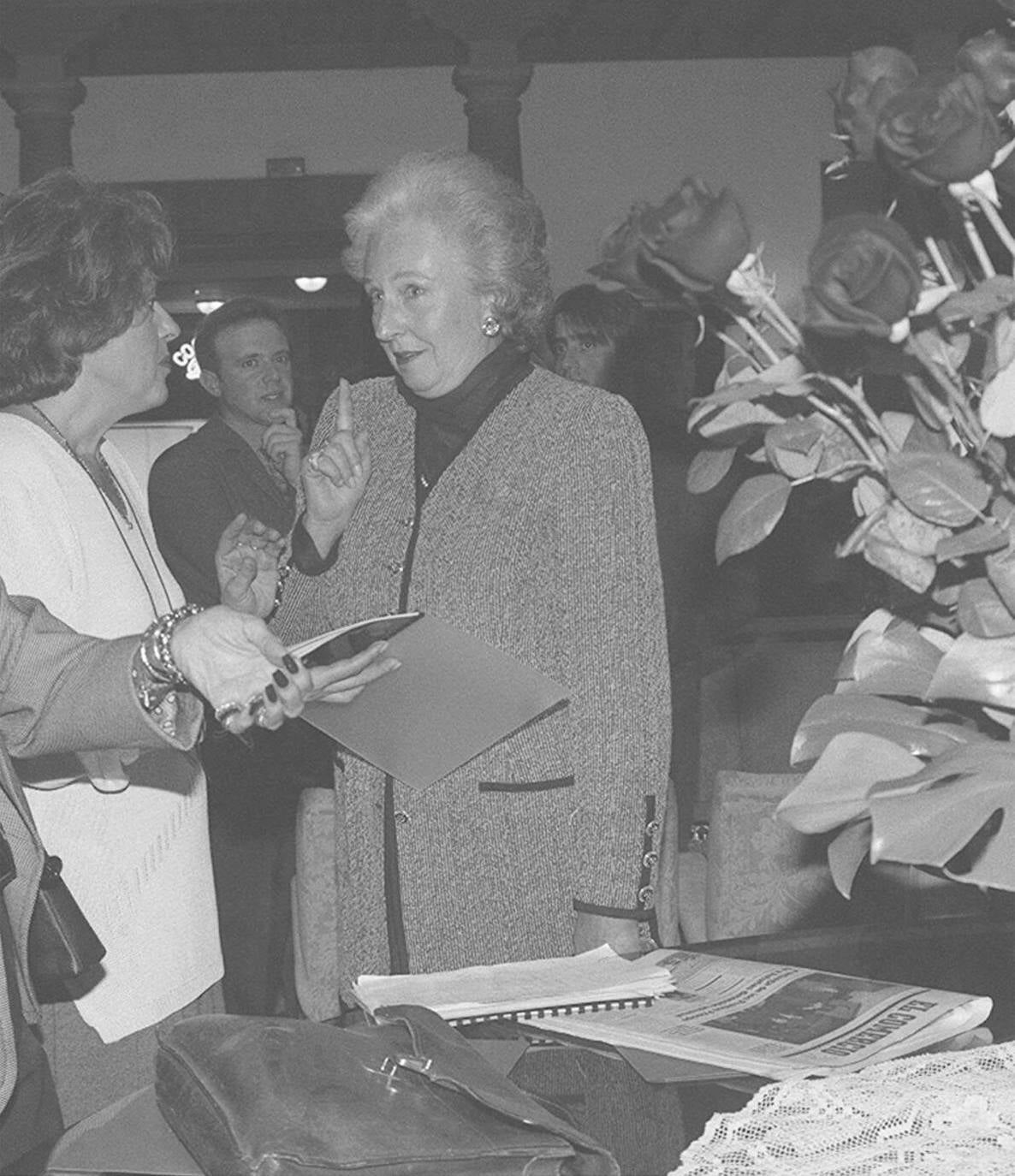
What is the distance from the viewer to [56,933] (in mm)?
1754

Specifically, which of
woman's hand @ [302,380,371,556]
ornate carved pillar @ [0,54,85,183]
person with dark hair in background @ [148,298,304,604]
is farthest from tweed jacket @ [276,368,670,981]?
ornate carved pillar @ [0,54,85,183]

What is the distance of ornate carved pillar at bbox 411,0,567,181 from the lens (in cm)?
862


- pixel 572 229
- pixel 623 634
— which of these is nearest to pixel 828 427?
pixel 623 634

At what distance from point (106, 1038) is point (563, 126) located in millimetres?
8275

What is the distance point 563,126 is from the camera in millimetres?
9766

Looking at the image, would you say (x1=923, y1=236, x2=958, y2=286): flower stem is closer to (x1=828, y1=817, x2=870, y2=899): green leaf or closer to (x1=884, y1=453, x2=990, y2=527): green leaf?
(x1=884, y1=453, x2=990, y2=527): green leaf

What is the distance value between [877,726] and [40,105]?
8574 millimetres

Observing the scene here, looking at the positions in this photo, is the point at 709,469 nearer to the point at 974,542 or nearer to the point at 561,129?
the point at 974,542

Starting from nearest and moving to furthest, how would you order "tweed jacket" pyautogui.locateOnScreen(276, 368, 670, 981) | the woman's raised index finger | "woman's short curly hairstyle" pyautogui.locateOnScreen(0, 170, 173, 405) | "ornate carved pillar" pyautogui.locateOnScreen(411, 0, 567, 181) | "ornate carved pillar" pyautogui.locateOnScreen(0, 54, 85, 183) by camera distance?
"tweed jacket" pyautogui.locateOnScreen(276, 368, 670, 981)
"woman's short curly hairstyle" pyautogui.locateOnScreen(0, 170, 173, 405)
the woman's raised index finger
"ornate carved pillar" pyautogui.locateOnScreen(411, 0, 567, 181)
"ornate carved pillar" pyautogui.locateOnScreen(0, 54, 85, 183)

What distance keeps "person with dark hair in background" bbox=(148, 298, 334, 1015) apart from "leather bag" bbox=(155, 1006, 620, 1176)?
2.52 m

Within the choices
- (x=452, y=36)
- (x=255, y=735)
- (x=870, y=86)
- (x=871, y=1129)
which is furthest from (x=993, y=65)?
(x=452, y=36)

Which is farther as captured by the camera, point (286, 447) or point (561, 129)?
point (561, 129)

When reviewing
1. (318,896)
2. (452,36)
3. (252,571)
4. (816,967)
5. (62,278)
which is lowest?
(318,896)

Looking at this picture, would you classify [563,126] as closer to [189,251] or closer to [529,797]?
[189,251]
